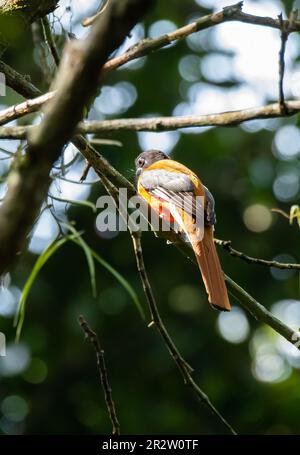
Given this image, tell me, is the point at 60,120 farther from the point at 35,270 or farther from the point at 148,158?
the point at 148,158

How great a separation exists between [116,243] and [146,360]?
1.32 meters

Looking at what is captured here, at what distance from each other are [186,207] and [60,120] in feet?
10.1

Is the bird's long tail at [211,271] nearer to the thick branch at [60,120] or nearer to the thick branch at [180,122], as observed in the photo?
the thick branch at [180,122]

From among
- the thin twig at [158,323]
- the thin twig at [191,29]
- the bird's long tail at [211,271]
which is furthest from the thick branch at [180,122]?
the bird's long tail at [211,271]

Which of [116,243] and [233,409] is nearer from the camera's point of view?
[233,409]

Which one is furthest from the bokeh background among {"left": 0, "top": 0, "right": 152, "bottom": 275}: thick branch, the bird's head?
{"left": 0, "top": 0, "right": 152, "bottom": 275}: thick branch

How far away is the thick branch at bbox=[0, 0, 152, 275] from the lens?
1108 mm

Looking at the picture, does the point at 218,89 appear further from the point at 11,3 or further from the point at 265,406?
the point at 11,3

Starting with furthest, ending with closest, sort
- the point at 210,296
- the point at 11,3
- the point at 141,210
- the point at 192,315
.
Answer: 1. the point at 192,315
2. the point at 141,210
3. the point at 210,296
4. the point at 11,3

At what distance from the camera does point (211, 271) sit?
3.33 metres

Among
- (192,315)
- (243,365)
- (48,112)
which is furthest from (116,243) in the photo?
(48,112)

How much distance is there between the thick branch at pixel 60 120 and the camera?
3.64 ft

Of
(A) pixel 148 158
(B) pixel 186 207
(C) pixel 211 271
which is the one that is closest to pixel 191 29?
(C) pixel 211 271

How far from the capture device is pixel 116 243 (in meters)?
8.54
